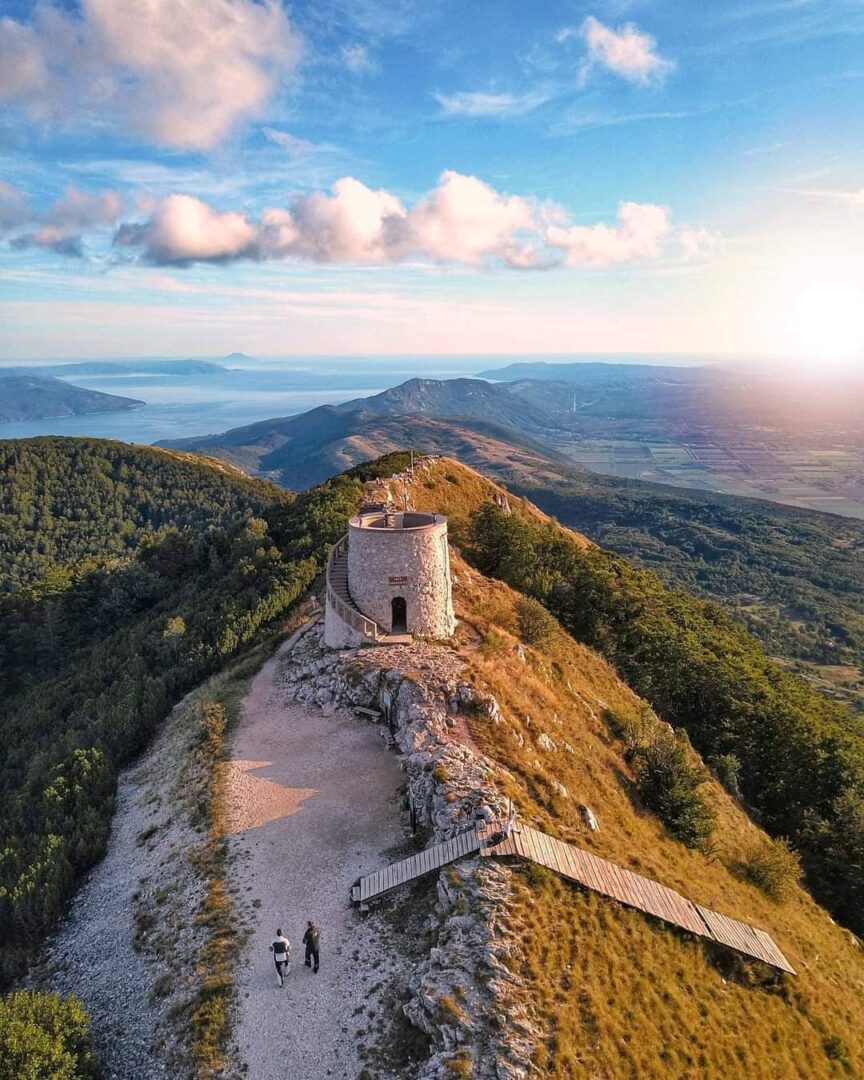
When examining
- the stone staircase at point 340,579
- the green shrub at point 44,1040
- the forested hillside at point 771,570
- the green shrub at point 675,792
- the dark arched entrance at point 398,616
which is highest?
the stone staircase at point 340,579

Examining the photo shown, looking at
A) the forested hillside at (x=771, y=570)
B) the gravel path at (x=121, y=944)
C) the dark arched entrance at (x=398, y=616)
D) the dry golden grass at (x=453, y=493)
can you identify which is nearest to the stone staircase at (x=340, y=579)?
the dark arched entrance at (x=398, y=616)

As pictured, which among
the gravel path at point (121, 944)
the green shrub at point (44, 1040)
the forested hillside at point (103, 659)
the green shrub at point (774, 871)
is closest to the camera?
the green shrub at point (44, 1040)

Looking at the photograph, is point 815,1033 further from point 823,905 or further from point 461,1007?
point 823,905

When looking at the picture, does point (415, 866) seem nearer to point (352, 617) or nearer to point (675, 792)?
point (675, 792)

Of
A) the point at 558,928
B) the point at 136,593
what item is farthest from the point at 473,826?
the point at 136,593

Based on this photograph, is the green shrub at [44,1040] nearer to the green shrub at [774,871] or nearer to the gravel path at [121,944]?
the gravel path at [121,944]

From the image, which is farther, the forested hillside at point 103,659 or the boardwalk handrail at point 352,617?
the boardwalk handrail at point 352,617

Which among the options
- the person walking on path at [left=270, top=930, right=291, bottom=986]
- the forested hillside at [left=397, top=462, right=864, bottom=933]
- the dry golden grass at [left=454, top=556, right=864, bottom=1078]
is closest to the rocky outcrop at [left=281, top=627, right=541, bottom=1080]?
the dry golden grass at [left=454, top=556, right=864, bottom=1078]

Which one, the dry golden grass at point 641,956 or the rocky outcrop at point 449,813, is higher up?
the rocky outcrop at point 449,813
